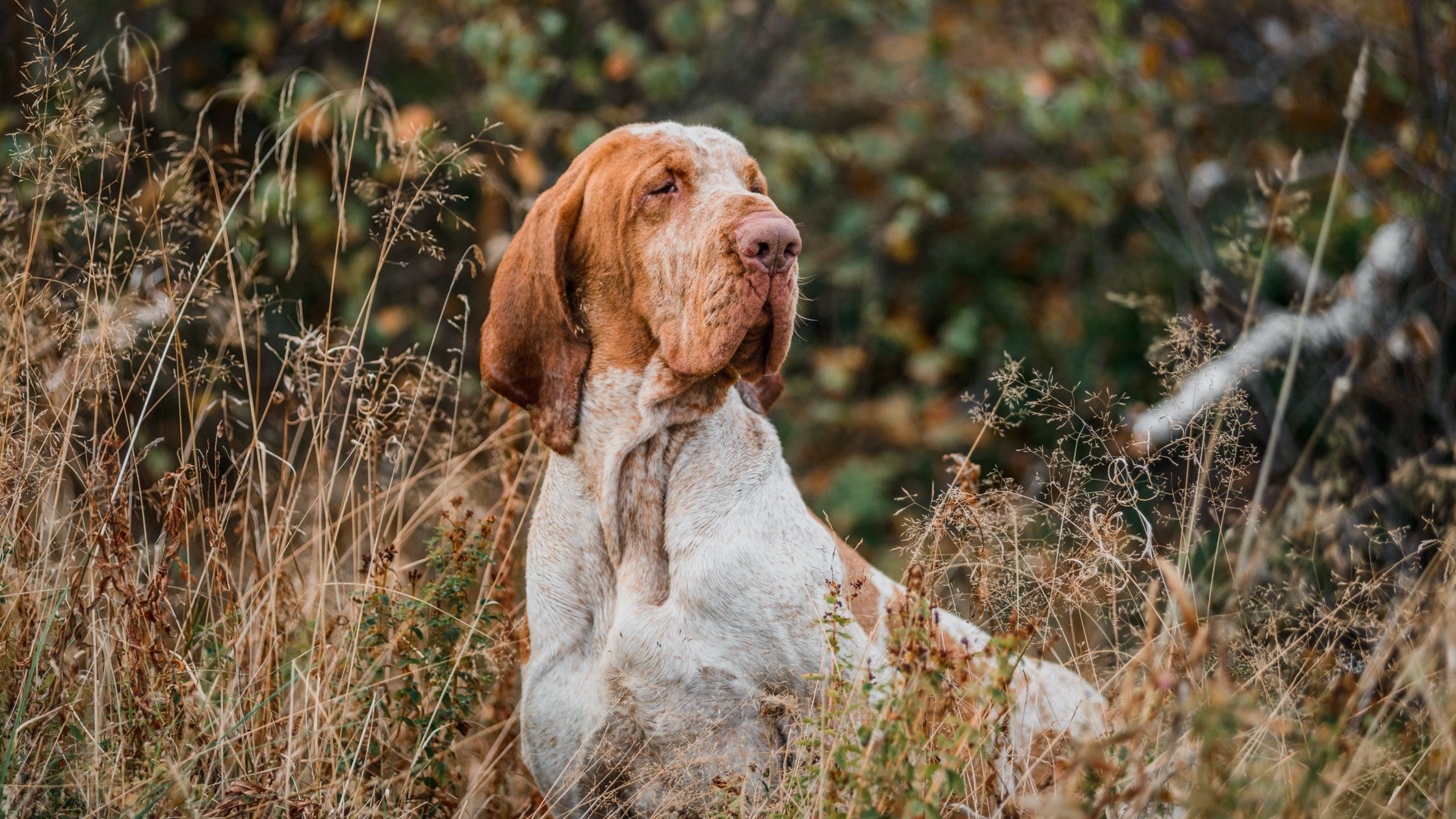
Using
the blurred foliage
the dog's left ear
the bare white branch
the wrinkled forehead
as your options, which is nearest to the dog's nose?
the wrinkled forehead

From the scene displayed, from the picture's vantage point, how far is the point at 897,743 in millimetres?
2082

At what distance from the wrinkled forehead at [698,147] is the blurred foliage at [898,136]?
2.27 metres

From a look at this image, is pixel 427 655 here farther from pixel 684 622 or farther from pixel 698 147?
pixel 698 147

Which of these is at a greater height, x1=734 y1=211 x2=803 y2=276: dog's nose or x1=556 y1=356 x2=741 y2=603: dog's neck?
x1=734 y1=211 x2=803 y2=276: dog's nose

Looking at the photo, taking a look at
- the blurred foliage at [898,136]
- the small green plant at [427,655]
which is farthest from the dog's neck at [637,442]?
the blurred foliage at [898,136]

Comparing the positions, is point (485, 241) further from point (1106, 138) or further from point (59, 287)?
point (1106, 138)

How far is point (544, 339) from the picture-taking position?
2838 mm

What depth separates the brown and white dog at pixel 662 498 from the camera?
8.38 feet

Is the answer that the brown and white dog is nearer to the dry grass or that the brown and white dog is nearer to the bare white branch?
the dry grass

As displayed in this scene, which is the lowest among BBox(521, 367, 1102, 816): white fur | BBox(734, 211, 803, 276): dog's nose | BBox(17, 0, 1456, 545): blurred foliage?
BBox(17, 0, 1456, 545): blurred foliage

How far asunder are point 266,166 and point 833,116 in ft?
11.4

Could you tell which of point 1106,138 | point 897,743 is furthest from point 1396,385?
point 897,743

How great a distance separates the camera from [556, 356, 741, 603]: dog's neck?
2.77m

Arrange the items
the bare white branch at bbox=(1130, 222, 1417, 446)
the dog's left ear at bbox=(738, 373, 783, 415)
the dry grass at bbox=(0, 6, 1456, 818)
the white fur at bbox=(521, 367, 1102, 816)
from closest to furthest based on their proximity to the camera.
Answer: the dry grass at bbox=(0, 6, 1456, 818), the white fur at bbox=(521, 367, 1102, 816), the dog's left ear at bbox=(738, 373, 783, 415), the bare white branch at bbox=(1130, 222, 1417, 446)
